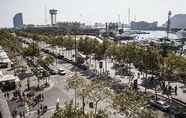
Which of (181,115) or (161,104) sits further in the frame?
(161,104)

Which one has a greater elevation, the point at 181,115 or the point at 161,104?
the point at 161,104

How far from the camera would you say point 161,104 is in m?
34.0

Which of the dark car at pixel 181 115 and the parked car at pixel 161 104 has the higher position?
the parked car at pixel 161 104

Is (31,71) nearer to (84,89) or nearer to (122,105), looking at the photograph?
(84,89)

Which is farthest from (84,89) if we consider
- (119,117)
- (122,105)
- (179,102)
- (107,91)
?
(179,102)

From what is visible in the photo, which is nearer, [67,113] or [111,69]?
[67,113]

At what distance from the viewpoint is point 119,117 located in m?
30.8

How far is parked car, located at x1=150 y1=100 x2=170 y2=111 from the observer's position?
3322 cm

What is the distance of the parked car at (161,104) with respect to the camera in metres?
33.2

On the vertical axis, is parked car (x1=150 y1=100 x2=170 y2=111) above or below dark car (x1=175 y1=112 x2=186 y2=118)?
above

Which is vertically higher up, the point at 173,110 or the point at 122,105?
the point at 122,105

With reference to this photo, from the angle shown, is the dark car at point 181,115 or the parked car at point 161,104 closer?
the dark car at point 181,115

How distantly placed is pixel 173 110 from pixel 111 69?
3070 centimetres

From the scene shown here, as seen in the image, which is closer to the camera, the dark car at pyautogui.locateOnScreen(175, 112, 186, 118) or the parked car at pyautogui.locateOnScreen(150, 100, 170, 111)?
the dark car at pyautogui.locateOnScreen(175, 112, 186, 118)
